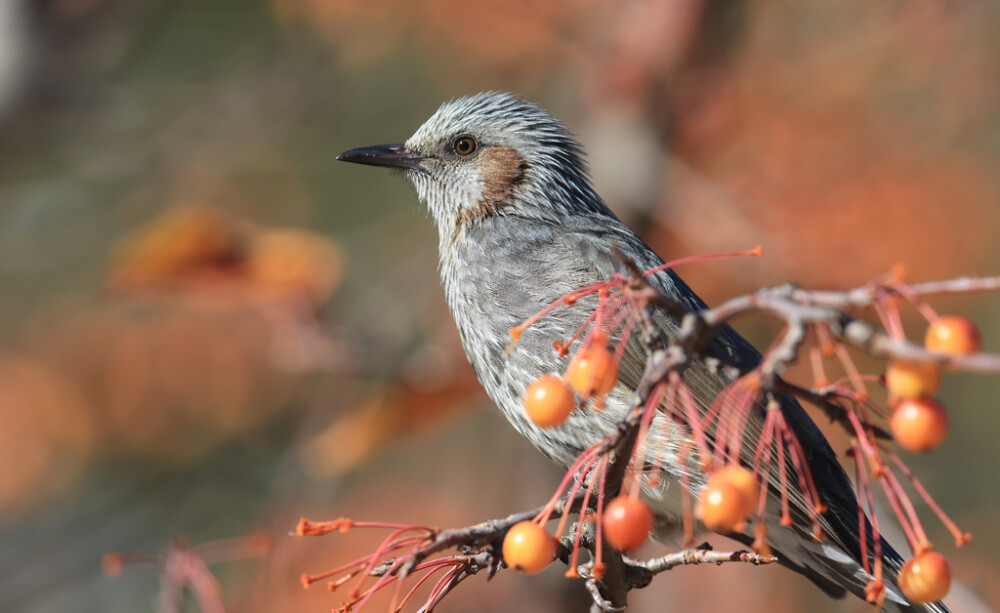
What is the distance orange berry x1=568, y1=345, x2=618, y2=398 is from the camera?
160 centimetres

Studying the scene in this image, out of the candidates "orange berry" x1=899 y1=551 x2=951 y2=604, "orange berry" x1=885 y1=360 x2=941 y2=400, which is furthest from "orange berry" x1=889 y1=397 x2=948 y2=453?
"orange berry" x1=899 y1=551 x2=951 y2=604

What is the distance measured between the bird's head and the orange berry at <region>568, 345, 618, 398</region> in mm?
2406

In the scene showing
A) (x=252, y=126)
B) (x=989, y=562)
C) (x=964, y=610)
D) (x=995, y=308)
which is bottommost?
(x=989, y=562)

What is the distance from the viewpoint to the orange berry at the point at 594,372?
1.60m

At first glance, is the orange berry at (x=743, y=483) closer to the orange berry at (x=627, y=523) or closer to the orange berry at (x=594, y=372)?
the orange berry at (x=627, y=523)

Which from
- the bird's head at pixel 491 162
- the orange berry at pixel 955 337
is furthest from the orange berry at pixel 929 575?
the bird's head at pixel 491 162

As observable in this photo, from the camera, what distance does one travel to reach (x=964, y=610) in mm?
3328

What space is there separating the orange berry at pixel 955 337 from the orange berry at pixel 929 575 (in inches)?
19.2

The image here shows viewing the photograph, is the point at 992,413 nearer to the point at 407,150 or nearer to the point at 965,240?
the point at 965,240

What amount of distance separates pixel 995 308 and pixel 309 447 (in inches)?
221

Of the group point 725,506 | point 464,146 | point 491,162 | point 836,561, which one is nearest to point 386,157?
point 464,146

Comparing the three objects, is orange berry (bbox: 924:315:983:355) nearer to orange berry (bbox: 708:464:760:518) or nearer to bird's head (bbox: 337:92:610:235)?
orange berry (bbox: 708:464:760:518)

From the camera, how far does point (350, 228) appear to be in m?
8.36

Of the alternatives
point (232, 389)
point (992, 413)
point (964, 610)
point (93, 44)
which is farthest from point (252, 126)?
point (992, 413)
